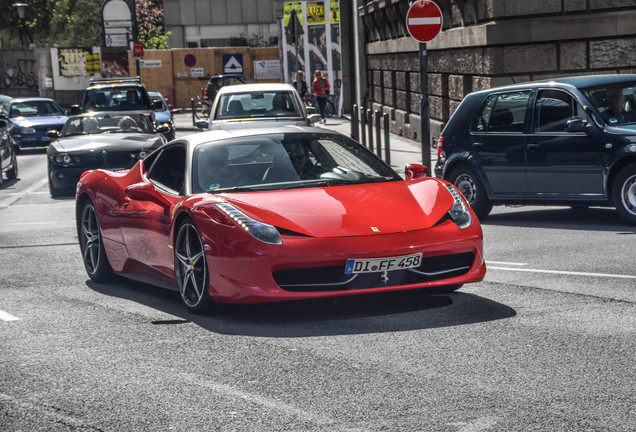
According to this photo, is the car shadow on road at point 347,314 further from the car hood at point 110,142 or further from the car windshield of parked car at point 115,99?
the car windshield of parked car at point 115,99

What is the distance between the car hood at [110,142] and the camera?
19062mm

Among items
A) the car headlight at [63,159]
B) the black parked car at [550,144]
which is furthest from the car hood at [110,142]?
the black parked car at [550,144]

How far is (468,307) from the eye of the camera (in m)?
7.46

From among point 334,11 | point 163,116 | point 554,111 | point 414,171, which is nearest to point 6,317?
point 414,171

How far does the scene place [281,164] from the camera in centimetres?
798

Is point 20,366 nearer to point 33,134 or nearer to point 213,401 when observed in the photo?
point 213,401

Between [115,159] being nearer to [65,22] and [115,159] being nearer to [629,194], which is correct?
[629,194]

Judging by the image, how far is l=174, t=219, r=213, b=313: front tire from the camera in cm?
734

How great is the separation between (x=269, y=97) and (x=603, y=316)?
1484cm

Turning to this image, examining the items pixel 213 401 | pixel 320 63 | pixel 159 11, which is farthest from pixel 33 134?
pixel 159 11

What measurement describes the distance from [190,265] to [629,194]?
236 inches

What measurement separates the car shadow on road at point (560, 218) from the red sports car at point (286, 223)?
438cm

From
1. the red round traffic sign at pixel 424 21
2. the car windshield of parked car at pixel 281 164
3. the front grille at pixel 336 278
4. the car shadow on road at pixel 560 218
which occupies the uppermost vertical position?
the red round traffic sign at pixel 424 21

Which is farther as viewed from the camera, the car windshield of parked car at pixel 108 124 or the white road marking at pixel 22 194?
the car windshield of parked car at pixel 108 124
